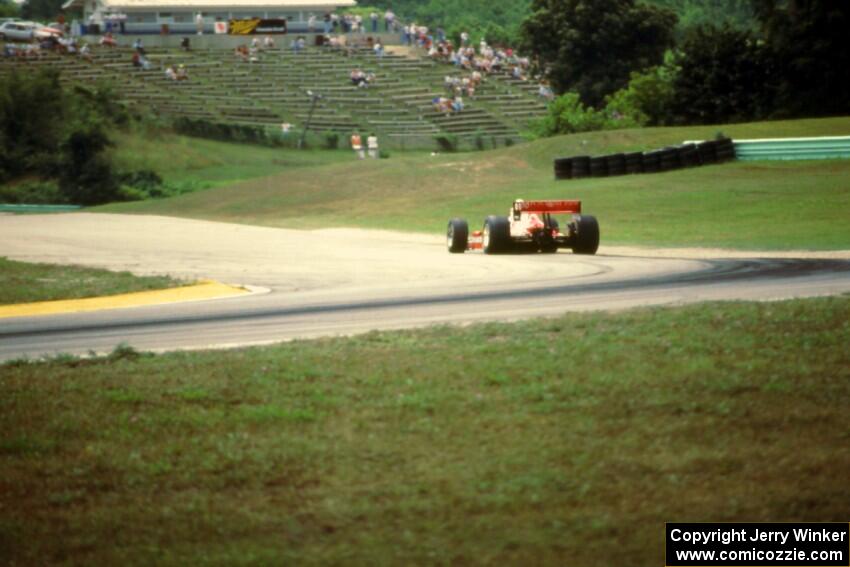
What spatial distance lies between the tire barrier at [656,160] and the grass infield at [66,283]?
70.0ft

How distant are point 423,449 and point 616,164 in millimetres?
33426

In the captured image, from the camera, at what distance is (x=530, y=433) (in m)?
8.19

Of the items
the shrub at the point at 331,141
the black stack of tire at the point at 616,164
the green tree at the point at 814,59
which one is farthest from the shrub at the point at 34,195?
the green tree at the point at 814,59

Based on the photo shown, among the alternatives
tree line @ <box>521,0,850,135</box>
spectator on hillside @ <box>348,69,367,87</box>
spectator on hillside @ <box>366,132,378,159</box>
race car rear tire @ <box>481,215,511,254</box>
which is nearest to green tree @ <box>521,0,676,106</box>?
spectator on hillside @ <box>348,69,367,87</box>

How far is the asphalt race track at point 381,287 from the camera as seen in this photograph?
45.1ft

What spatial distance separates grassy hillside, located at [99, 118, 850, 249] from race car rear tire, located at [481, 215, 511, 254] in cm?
430

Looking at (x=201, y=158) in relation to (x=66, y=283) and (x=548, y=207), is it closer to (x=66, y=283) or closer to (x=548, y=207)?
(x=548, y=207)

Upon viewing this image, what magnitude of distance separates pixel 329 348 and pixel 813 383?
13.3 feet

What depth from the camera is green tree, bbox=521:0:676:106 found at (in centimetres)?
7588

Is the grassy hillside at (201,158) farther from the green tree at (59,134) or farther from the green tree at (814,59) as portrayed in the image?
the green tree at (814,59)

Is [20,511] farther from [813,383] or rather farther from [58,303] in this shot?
[58,303]

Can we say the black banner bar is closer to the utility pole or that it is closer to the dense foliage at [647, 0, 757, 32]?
the utility pole

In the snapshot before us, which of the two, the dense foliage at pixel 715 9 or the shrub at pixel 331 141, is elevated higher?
the dense foliage at pixel 715 9

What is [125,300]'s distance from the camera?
17.5 metres
